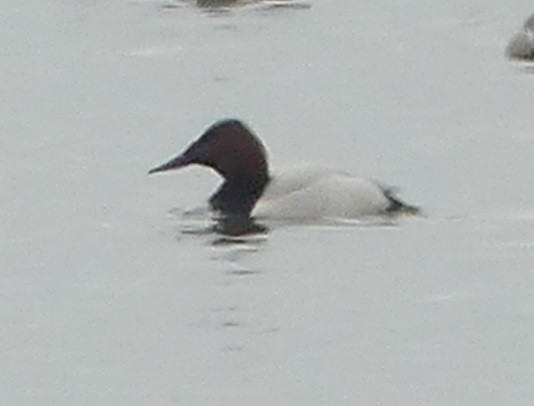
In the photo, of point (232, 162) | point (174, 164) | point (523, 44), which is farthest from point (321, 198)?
point (523, 44)

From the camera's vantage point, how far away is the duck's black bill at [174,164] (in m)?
21.5

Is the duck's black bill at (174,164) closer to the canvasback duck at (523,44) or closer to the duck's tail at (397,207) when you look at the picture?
the duck's tail at (397,207)

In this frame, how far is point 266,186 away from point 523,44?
758 cm

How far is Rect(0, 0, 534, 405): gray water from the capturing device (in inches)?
638

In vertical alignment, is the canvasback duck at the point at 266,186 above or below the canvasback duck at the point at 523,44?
above

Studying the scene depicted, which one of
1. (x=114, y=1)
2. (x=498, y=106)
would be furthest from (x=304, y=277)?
(x=114, y=1)

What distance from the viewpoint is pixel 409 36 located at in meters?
30.9

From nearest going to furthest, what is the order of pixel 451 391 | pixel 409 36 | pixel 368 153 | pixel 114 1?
pixel 451 391 < pixel 368 153 < pixel 409 36 < pixel 114 1

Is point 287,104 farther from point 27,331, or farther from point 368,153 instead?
point 27,331

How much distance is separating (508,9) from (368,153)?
9065 millimetres

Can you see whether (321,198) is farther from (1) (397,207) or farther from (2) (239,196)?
(2) (239,196)

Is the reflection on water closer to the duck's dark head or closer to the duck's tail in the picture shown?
the duck's dark head

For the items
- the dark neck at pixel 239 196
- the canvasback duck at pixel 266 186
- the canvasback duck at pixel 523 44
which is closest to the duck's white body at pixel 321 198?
the canvasback duck at pixel 266 186

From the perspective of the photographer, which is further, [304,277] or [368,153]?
[368,153]
